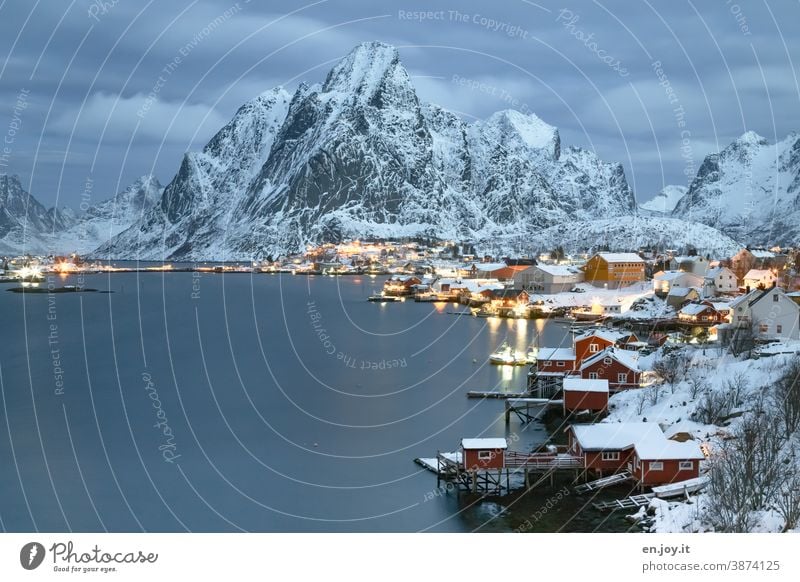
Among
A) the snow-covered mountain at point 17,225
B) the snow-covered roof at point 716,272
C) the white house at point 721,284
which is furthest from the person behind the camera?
the snow-covered mountain at point 17,225

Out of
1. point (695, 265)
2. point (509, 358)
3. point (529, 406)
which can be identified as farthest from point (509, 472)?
point (695, 265)

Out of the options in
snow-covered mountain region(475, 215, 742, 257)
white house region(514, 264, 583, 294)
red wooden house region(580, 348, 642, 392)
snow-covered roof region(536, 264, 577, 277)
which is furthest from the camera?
snow-covered mountain region(475, 215, 742, 257)

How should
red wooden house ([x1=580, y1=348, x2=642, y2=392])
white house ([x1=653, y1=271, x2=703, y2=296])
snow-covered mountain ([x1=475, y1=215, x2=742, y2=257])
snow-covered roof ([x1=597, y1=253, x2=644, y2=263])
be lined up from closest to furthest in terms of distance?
red wooden house ([x1=580, y1=348, x2=642, y2=392]), white house ([x1=653, y1=271, x2=703, y2=296]), snow-covered roof ([x1=597, y1=253, x2=644, y2=263]), snow-covered mountain ([x1=475, y1=215, x2=742, y2=257])

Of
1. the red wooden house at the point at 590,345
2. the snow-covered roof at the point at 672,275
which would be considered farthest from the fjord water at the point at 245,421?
the snow-covered roof at the point at 672,275

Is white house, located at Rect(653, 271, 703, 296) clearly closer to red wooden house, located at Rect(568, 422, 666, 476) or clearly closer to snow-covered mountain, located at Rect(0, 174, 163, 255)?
red wooden house, located at Rect(568, 422, 666, 476)

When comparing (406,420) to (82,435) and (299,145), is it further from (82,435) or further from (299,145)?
(299,145)

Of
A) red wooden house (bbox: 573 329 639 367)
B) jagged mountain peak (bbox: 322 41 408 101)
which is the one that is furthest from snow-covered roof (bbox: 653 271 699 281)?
jagged mountain peak (bbox: 322 41 408 101)

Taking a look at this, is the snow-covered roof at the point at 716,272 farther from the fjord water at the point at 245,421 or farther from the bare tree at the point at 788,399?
the bare tree at the point at 788,399
